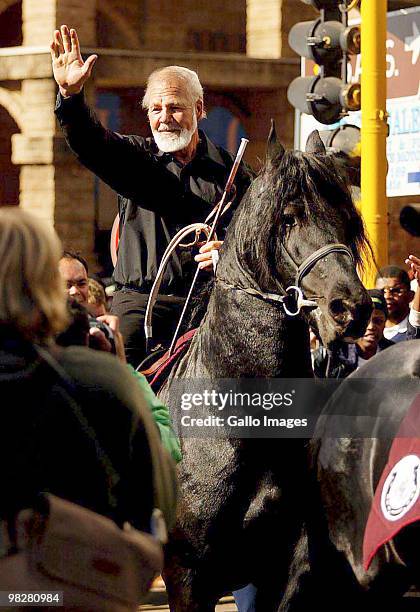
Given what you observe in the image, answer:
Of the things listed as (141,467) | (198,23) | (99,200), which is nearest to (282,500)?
(141,467)

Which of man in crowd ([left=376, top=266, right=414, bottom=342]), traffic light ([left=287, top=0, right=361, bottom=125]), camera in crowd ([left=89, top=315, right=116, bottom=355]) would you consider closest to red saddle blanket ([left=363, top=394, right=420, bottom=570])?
camera in crowd ([left=89, top=315, right=116, bottom=355])

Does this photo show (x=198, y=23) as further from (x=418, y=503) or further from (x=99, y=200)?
(x=418, y=503)

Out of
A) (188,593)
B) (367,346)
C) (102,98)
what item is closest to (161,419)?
(188,593)

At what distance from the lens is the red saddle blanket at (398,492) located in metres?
6.00

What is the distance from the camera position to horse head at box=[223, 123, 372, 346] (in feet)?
19.9

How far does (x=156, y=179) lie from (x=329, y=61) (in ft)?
16.2

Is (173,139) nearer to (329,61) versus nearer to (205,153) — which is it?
(205,153)

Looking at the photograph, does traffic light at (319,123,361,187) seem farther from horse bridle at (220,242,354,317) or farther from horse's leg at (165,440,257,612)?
horse's leg at (165,440,257,612)

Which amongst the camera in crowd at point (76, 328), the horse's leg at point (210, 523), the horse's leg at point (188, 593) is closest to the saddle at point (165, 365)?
the horse's leg at point (210, 523)

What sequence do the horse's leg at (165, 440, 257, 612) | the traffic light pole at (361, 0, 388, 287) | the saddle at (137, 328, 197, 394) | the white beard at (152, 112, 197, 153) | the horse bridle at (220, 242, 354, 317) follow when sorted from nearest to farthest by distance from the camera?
the horse bridle at (220, 242, 354, 317), the horse's leg at (165, 440, 257, 612), the saddle at (137, 328, 197, 394), the white beard at (152, 112, 197, 153), the traffic light pole at (361, 0, 388, 287)

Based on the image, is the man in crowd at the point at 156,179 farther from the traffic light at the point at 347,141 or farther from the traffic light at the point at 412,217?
the traffic light at the point at 347,141

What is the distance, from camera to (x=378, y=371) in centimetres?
660

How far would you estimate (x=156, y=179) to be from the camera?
705 cm

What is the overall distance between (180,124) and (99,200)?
14.6m
